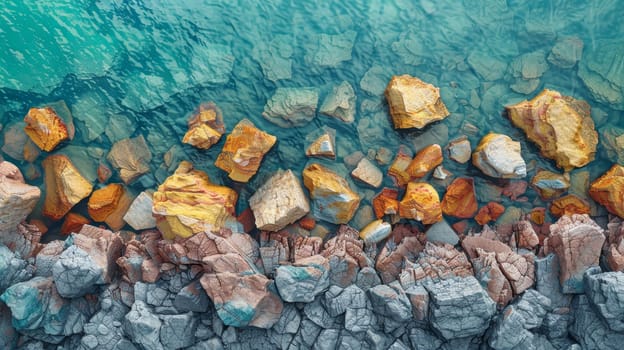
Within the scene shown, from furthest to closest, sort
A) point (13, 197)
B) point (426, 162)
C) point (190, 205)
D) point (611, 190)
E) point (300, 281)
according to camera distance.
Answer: point (426, 162)
point (611, 190)
point (190, 205)
point (13, 197)
point (300, 281)

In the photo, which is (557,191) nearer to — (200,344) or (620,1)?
(620,1)

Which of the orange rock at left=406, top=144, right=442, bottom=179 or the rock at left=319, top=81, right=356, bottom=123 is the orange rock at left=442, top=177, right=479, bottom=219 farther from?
the rock at left=319, top=81, right=356, bottom=123

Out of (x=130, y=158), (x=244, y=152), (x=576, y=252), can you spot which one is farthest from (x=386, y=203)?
(x=130, y=158)

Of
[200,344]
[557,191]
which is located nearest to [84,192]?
[200,344]

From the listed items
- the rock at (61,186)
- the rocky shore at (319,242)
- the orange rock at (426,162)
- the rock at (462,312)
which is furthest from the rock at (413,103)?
the rock at (61,186)

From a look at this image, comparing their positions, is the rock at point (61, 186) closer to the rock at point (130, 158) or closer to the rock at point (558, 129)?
the rock at point (130, 158)

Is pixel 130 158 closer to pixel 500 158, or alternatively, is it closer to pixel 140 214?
pixel 140 214

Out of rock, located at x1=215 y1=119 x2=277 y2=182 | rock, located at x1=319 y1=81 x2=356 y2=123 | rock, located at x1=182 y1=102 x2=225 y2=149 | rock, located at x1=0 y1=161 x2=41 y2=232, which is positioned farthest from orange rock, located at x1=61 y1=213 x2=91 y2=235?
rock, located at x1=319 y1=81 x2=356 y2=123
